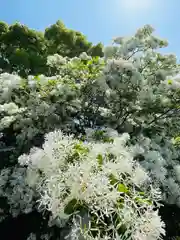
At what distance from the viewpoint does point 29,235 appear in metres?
5.51

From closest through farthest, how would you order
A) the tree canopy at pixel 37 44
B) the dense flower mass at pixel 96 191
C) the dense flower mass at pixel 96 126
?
the dense flower mass at pixel 96 191 → the dense flower mass at pixel 96 126 → the tree canopy at pixel 37 44

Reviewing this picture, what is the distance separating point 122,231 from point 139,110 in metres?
3.26

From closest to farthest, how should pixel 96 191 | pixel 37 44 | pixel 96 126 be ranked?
pixel 96 191, pixel 96 126, pixel 37 44

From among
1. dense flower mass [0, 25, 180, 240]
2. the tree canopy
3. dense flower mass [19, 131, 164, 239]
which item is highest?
the tree canopy

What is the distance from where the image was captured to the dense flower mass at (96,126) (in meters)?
2.97

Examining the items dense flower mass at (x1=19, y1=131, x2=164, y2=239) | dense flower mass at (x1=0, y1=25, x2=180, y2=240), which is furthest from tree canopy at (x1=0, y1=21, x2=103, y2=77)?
dense flower mass at (x1=19, y1=131, x2=164, y2=239)

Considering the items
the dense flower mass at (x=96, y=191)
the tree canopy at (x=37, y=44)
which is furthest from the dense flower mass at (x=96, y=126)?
the tree canopy at (x=37, y=44)

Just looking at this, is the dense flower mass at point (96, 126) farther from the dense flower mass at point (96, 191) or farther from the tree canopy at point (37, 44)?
the tree canopy at point (37, 44)

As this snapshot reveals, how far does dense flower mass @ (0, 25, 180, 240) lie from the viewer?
297 cm

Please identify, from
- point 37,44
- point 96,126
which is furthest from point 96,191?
point 37,44

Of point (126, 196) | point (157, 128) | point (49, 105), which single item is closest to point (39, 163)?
point (126, 196)

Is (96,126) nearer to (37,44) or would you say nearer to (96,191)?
(96,191)

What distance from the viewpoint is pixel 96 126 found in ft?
19.1

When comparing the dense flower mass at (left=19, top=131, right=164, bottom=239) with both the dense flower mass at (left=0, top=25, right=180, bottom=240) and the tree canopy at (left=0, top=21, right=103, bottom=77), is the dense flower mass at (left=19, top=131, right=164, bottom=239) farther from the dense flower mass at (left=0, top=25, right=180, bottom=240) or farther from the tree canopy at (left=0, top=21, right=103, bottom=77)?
the tree canopy at (left=0, top=21, right=103, bottom=77)
